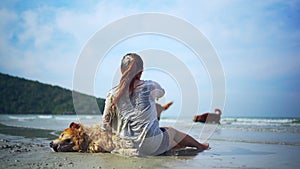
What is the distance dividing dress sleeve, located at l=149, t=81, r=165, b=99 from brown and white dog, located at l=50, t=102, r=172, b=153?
22.7 inches

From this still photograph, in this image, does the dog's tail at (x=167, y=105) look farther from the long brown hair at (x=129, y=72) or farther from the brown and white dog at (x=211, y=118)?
the brown and white dog at (x=211, y=118)

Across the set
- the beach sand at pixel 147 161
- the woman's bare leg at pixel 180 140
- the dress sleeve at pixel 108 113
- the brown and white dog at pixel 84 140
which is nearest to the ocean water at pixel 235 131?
the brown and white dog at pixel 84 140

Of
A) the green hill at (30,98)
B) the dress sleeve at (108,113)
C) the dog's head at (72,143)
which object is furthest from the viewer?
the green hill at (30,98)

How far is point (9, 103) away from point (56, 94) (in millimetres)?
10847

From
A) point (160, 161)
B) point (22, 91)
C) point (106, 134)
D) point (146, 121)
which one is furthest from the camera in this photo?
point (22, 91)

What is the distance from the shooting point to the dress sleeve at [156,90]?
4108 mm

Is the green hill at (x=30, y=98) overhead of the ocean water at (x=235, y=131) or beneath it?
overhead

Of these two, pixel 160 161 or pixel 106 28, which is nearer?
pixel 160 161

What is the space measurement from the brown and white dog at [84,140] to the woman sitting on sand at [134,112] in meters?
0.29

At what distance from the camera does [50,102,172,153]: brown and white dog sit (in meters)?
4.45

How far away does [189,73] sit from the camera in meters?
5.53

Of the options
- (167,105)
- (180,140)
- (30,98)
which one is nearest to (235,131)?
(167,105)

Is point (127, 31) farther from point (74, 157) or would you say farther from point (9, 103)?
point (9, 103)

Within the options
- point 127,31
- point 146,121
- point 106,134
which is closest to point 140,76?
point 146,121
